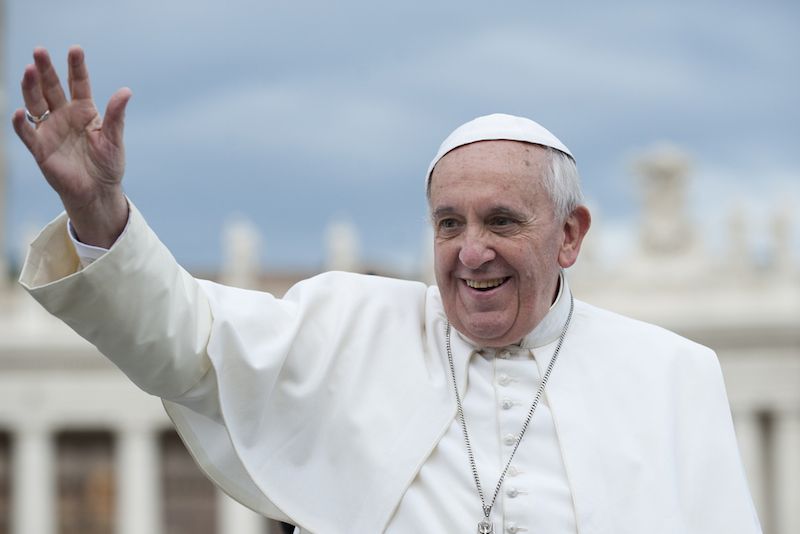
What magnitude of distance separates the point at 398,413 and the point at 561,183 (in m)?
0.56

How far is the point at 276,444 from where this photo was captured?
324cm

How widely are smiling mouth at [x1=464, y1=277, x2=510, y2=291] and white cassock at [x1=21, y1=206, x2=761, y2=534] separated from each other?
0.64 ft

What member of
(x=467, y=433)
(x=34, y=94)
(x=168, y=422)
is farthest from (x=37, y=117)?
(x=168, y=422)

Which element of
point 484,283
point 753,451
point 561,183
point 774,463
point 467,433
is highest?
point 753,451

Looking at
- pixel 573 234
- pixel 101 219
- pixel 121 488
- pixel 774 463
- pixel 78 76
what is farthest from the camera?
pixel 121 488

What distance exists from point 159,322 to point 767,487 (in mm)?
28341

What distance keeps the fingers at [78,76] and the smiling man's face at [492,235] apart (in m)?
0.71

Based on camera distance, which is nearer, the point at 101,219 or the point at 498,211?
the point at 101,219

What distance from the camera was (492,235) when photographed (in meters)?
3.15

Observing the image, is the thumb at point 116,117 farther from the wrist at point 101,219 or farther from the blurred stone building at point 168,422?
the blurred stone building at point 168,422

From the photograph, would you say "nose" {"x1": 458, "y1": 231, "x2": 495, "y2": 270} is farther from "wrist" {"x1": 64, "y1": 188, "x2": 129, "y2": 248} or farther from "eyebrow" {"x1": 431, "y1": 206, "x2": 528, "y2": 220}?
"wrist" {"x1": 64, "y1": 188, "x2": 129, "y2": 248}

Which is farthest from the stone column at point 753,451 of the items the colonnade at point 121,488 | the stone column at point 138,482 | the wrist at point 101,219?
the wrist at point 101,219

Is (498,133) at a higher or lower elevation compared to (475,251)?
higher

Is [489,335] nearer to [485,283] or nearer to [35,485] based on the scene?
[485,283]
